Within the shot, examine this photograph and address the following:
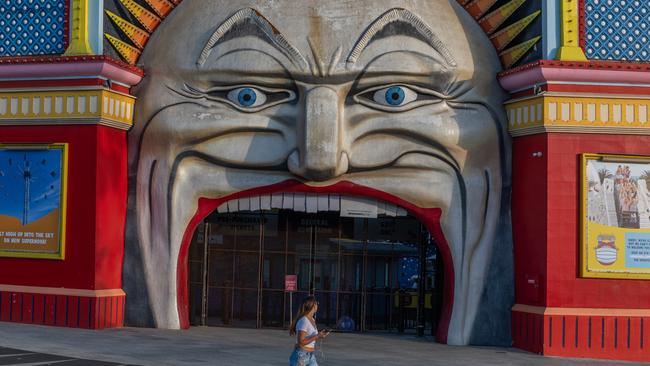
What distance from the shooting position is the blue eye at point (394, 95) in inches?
816

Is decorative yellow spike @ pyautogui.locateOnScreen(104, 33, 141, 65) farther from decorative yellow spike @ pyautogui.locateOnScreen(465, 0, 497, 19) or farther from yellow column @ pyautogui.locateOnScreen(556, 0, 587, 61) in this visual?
yellow column @ pyautogui.locateOnScreen(556, 0, 587, 61)

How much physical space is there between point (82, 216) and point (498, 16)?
9.66 m

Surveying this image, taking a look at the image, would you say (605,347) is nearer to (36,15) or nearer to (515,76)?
(515,76)

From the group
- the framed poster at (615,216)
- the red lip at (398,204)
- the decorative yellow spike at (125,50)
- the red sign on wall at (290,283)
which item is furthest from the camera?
the red sign on wall at (290,283)

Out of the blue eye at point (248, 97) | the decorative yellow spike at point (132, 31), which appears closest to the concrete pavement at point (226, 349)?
the blue eye at point (248, 97)

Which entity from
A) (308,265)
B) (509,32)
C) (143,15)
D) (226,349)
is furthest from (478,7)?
(226,349)

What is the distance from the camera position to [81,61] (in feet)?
66.2

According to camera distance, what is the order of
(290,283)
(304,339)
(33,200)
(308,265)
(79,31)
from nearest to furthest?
(304,339)
(79,31)
(33,200)
(290,283)
(308,265)

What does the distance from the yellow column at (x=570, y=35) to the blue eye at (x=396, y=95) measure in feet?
10.3

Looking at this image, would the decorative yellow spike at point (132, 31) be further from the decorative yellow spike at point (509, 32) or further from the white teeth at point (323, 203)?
the decorative yellow spike at point (509, 32)

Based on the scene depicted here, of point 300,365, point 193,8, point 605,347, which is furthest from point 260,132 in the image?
point 300,365

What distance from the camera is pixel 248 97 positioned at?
21.0 meters

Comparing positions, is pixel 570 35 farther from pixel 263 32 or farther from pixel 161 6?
pixel 161 6

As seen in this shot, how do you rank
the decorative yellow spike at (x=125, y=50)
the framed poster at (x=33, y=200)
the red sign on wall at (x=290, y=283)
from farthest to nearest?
the red sign on wall at (x=290, y=283)
the decorative yellow spike at (x=125, y=50)
the framed poster at (x=33, y=200)
